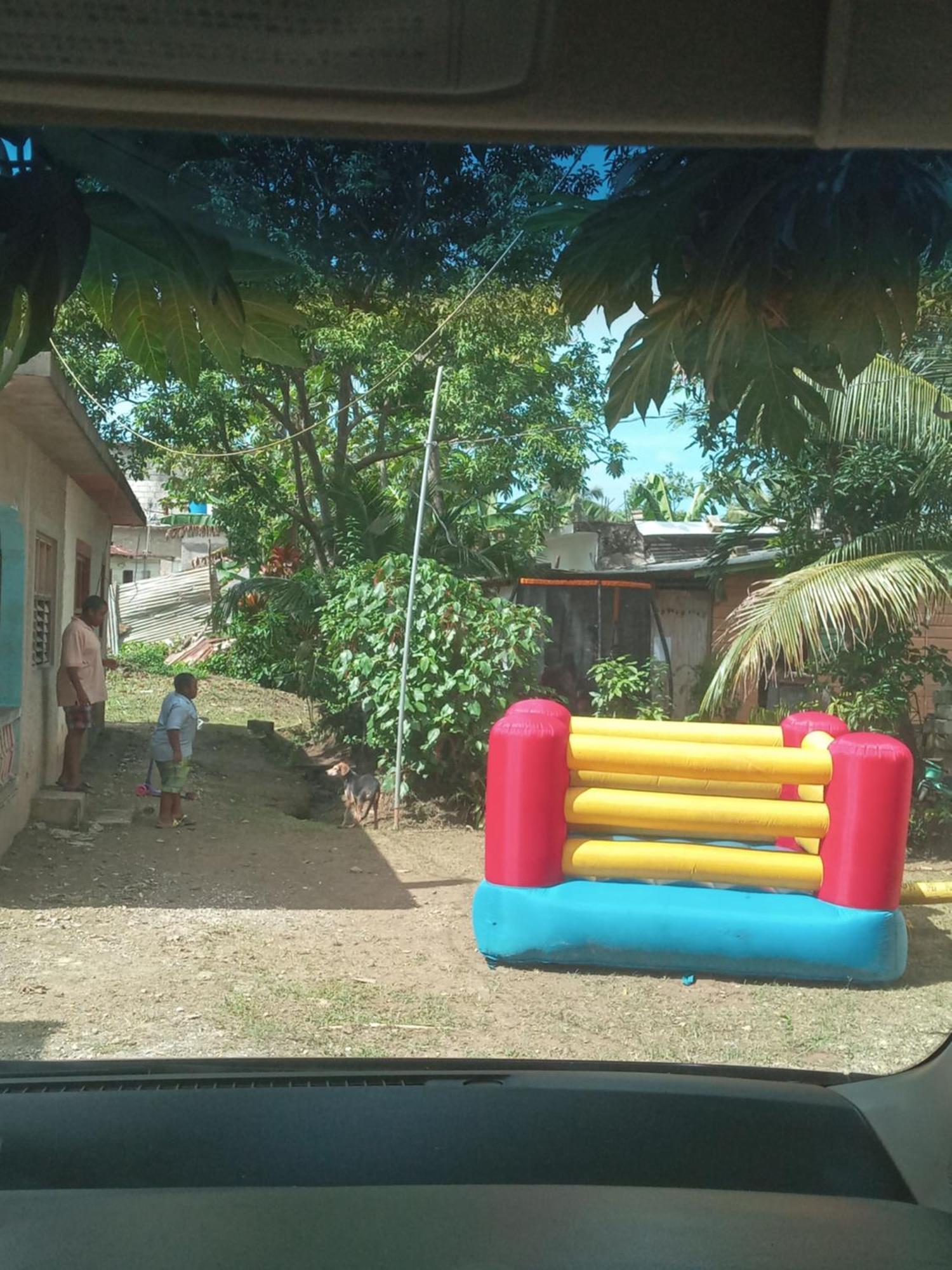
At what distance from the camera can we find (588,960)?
13.6 ft

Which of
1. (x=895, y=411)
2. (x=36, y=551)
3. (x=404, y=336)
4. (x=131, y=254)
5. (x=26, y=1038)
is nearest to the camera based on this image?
(x=131, y=254)

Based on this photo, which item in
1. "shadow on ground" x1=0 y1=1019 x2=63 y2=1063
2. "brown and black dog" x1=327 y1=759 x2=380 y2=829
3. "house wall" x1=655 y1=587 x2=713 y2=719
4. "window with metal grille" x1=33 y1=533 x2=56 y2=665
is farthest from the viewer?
"window with metal grille" x1=33 y1=533 x2=56 y2=665

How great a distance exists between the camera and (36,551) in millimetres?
7738

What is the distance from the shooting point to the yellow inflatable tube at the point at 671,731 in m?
4.50

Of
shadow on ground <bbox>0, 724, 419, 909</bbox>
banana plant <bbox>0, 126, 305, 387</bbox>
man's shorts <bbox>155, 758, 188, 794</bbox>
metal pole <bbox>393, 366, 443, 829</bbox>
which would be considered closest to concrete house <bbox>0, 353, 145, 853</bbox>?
shadow on ground <bbox>0, 724, 419, 909</bbox>

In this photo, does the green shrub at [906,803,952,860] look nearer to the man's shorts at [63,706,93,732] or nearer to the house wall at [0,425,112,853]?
the house wall at [0,425,112,853]

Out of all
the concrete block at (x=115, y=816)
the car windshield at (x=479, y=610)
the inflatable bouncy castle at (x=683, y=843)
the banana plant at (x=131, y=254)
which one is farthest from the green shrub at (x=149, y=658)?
the banana plant at (x=131, y=254)

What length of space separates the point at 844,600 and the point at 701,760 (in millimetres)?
2725

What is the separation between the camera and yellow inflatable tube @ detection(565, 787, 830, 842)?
4523mm

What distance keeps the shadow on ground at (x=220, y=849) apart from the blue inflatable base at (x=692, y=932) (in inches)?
34.1

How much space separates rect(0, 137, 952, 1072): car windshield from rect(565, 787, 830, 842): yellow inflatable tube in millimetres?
22

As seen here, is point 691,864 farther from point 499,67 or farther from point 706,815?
point 499,67

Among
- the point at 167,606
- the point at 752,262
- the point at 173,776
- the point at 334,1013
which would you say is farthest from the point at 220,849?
the point at 167,606

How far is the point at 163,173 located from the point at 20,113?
0.29 metres
